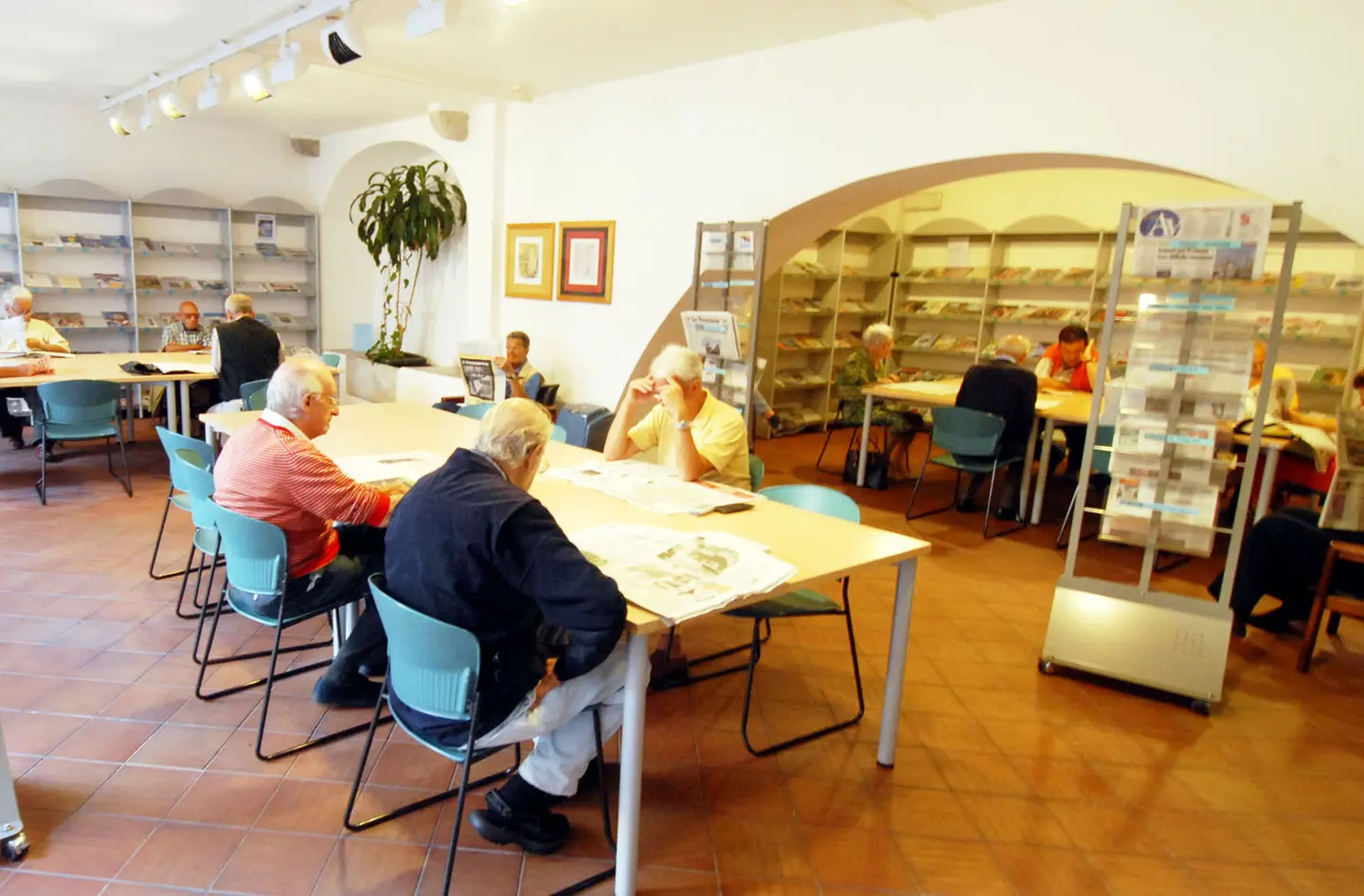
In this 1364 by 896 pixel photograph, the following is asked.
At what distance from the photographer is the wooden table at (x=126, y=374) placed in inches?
212

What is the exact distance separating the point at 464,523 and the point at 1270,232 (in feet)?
9.76

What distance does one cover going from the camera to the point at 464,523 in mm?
1889

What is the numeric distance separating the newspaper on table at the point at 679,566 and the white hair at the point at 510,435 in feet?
1.24

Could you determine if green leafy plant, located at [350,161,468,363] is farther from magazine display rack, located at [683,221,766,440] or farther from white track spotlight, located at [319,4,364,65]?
magazine display rack, located at [683,221,766,440]

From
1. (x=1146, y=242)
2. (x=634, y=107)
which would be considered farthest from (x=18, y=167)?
(x=1146, y=242)

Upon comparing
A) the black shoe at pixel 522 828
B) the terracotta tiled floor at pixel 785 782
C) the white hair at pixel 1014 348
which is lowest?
the terracotta tiled floor at pixel 785 782

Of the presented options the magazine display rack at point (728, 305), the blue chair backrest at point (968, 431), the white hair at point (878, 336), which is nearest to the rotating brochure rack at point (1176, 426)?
the blue chair backrest at point (968, 431)

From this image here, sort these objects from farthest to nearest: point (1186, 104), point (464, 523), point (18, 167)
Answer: point (18, 167) < point (1186, 104) < point (464, 523)

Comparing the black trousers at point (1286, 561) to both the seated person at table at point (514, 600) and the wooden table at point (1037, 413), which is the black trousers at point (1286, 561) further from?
the seated person at table at point (514, 600)

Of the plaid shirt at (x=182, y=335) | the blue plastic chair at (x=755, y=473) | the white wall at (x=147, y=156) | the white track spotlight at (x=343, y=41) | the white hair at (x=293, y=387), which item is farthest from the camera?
the white wall at (x=147, y=156)

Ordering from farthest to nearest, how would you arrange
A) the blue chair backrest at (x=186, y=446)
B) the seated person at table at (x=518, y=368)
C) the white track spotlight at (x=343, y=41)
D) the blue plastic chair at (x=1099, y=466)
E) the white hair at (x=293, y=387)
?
the seated person at table at (x=518, y=368) < the blue plastic chair at (x=1099, y=466) < the white track spotlight at (x=343, y=41) < the blue chair backrest at (x=186, y=446) < the white hair at (x=293, y=387)

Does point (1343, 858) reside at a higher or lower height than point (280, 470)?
lower

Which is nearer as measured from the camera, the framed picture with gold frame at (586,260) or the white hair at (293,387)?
the white hair at (293,387)

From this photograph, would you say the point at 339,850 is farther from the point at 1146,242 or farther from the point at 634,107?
the point at 634,107
